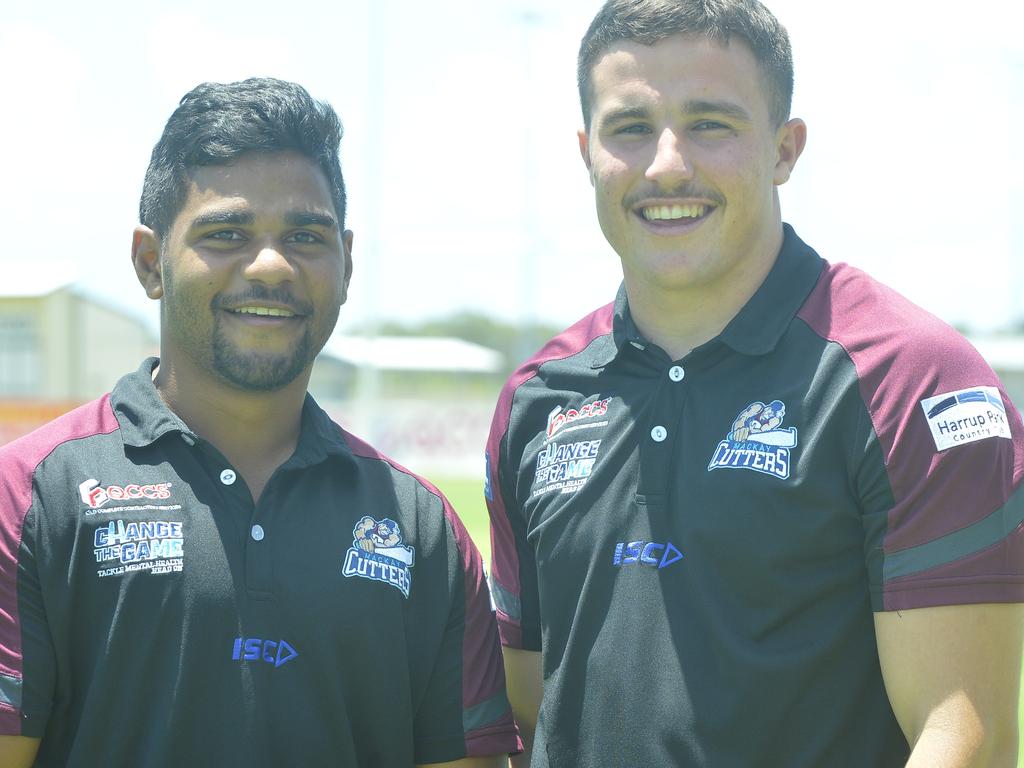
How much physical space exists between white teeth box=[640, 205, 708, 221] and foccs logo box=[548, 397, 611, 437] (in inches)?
18.6

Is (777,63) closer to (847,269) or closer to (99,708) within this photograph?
(847,269)

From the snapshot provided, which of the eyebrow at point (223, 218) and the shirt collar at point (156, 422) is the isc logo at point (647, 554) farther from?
the eyebrow at point (223, 218)

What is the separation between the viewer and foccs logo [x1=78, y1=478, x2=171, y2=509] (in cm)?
277

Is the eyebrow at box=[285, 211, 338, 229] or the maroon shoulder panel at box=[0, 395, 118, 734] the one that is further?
the eyebrow at box=[285, 211, 338, 229]

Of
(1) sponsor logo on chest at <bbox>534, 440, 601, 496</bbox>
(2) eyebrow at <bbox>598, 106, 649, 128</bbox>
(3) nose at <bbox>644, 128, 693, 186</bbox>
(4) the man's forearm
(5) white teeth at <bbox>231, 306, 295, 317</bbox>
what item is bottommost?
(4) the man's forearm

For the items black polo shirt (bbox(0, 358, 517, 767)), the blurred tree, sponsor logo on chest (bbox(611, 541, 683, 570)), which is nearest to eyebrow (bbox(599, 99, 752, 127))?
sponsor logo on chest (bbox(611, 541, 683, 570))

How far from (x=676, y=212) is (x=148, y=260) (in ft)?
4.36

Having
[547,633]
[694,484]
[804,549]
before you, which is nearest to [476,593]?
[547,633]

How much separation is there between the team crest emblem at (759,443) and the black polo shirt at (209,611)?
791 mm

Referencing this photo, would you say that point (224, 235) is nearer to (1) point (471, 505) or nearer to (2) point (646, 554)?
(2) point (646, 554)

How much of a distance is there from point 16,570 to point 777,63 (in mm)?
2122

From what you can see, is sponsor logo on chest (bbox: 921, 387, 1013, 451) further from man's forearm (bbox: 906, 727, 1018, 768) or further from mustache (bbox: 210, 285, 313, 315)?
mustache (bbox: 210, 285, 313, 315)

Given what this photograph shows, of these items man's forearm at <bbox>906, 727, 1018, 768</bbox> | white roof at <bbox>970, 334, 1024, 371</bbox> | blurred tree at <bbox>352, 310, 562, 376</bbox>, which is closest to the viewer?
man's forearm at <bbox>906, 727, 1018, 768</bbox>

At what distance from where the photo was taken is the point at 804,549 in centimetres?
263
